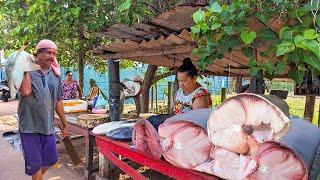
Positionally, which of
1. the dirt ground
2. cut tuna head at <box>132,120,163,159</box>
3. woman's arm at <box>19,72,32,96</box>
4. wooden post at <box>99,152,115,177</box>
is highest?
woman's arm at <box>19,72,32,96</box>

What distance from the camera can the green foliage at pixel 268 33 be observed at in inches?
75.3

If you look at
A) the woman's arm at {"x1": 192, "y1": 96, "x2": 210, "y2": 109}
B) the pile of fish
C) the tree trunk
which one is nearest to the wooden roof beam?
the woman's arm at {"x1": 192, "y1": 96, "x2": 210, "y2": 109}

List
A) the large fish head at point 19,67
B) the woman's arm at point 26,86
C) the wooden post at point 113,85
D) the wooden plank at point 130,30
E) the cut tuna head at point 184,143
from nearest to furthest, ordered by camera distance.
Result: the cut tuna head at point 184,143 → the large fish head at point 19,67 → the woman's arm at point 26,86 → the wooden plank at point 130,30 → the wooden post at point 113,85

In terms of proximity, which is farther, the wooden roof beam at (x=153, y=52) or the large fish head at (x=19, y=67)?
the wooden roof beam at (x=153, y=52)

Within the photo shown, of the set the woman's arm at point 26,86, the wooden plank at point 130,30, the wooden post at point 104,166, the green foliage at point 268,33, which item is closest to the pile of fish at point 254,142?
the green foliage at point 268,33

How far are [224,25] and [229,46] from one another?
17cm

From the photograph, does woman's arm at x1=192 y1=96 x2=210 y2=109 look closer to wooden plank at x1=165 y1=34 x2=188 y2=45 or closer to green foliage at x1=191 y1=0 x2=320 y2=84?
wooden plank at x1=165 y1=34 x2=188 y2=45

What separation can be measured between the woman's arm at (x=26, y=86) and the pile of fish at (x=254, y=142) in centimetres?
197

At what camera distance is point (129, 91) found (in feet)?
33.1

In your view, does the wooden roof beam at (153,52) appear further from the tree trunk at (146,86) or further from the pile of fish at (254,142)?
the tree trunk at (146,86)

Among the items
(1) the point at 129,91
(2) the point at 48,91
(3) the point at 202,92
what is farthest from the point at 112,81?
(1) the point at 129,91

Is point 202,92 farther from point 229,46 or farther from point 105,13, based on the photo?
point 105,13

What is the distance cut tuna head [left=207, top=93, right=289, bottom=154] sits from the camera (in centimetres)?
197

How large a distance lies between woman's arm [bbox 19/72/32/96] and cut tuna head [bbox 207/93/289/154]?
2.25 m
